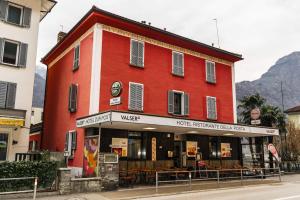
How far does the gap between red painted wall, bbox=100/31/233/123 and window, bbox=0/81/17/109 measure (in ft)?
19.2

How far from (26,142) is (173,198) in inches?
432

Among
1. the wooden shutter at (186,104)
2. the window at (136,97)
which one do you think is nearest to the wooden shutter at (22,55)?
the window at (136,97)

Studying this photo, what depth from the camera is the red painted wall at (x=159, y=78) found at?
61.0 ft

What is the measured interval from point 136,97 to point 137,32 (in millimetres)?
4471

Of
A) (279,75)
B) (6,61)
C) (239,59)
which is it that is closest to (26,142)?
(6,61)

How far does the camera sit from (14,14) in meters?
20.0

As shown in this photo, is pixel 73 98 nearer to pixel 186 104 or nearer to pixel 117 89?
pixel 117 89

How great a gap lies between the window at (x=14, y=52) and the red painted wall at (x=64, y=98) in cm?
331

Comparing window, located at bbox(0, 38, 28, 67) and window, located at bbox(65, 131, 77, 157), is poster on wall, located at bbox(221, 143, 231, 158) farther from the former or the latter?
window, located at bbox(0, 38, 28, 67)

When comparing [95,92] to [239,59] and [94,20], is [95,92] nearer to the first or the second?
[94,20]

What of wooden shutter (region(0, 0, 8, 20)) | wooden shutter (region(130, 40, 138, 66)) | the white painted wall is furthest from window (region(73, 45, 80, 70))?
wooden shutter (region(0, 0, 8, 20))

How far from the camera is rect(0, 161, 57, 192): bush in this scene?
12.4 metres

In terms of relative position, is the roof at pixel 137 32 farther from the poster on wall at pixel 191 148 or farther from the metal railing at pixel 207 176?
the metal railing at pixel 207 176

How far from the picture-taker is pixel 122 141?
59.2 feet
